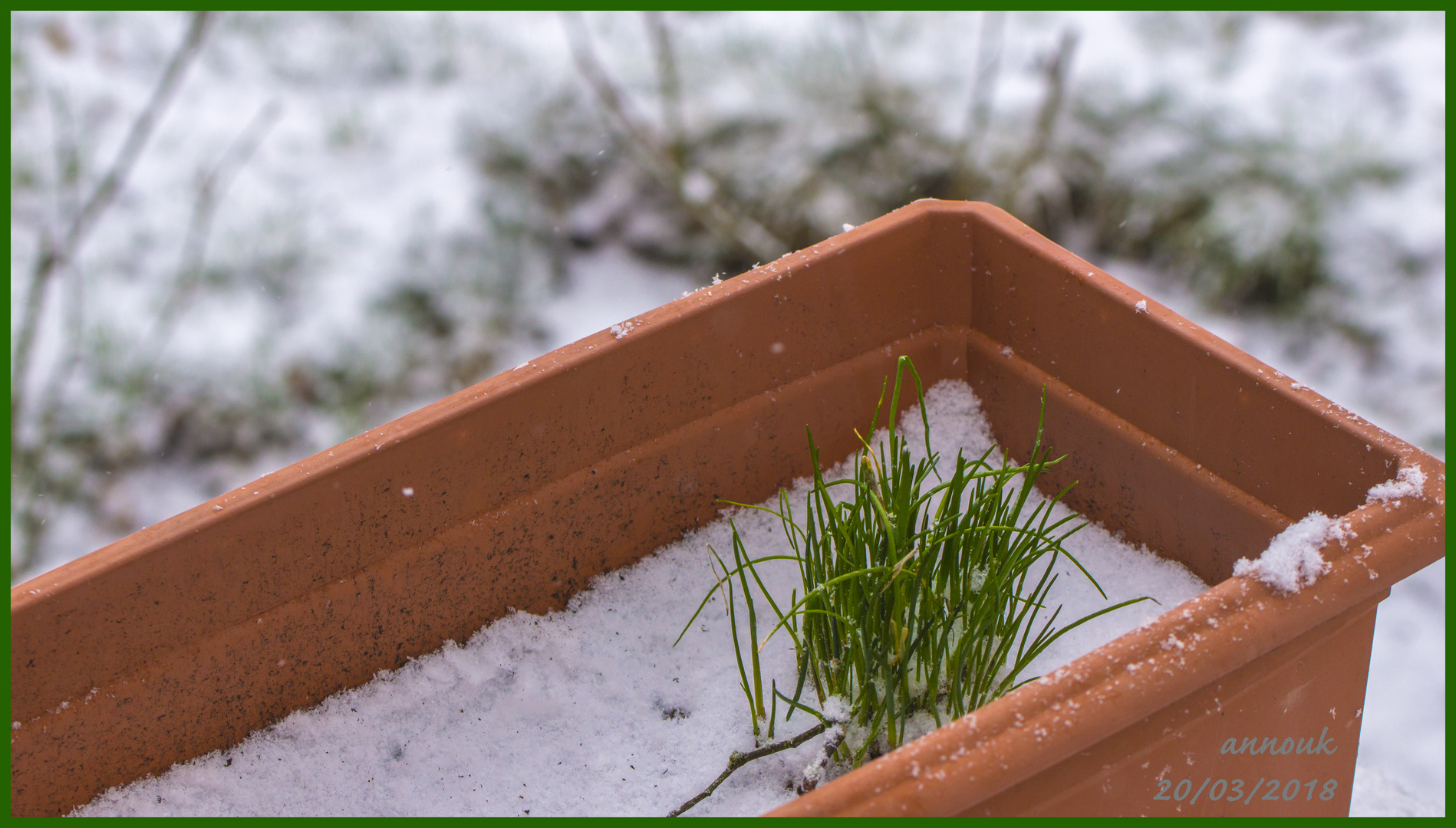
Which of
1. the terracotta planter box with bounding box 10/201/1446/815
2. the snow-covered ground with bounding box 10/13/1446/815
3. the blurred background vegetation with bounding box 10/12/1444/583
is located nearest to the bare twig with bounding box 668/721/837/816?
the terracotta planter box with bounding box 10/201/1446/815

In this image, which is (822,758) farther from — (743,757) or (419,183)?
(419,183)

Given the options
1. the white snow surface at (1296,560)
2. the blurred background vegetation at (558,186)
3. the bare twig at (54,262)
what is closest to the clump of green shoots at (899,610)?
the white snow surface at (1296,560)

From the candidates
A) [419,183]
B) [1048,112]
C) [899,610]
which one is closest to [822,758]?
[899,610]

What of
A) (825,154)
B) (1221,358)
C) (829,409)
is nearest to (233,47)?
(825,154)

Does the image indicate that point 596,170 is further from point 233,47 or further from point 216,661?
point 216,661

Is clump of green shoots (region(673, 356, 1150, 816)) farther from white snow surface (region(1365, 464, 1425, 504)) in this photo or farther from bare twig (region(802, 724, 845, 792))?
white snow surface (region(1365, 464, 1425, 504))

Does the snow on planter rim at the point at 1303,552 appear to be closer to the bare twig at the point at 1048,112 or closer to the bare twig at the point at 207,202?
the bare twig at the point at 1048,112
